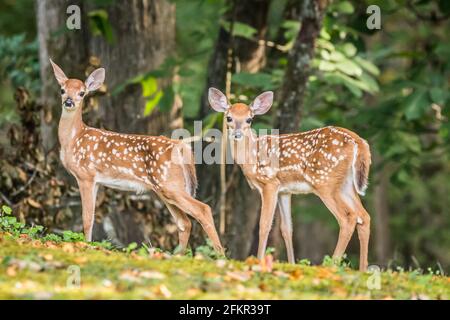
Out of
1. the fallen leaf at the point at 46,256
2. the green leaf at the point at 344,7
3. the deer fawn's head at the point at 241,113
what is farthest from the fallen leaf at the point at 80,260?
the green leaf at the point at 344,7

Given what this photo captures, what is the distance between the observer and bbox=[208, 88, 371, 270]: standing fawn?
10914 mm

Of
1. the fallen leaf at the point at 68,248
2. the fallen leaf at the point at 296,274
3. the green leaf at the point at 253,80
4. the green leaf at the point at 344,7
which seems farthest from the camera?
the green leaf at the point at 344,7

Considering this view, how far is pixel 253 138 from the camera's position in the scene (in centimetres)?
1139

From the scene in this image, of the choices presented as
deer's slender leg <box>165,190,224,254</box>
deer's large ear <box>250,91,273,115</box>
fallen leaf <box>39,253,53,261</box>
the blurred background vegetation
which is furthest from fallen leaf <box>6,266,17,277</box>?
the blurred background vegetation

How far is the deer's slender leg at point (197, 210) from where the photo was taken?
10867mm

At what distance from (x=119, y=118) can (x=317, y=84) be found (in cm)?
285

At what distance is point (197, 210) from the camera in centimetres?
1095

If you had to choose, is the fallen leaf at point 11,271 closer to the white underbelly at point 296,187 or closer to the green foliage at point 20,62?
the white underbelly at point 296,187

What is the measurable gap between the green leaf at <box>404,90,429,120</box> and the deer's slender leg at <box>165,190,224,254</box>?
14.7 feet

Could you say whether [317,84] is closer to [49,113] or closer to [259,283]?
[49,113]

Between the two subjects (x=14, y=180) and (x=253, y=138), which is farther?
(x=14, y=180)

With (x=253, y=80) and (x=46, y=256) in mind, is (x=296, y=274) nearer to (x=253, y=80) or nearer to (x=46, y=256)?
(x=46, y=256)

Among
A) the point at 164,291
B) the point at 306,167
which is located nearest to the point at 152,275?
the point at 164,291
